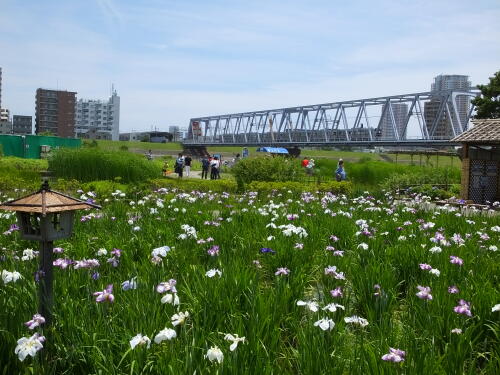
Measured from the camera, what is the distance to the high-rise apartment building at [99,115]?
16538 cm

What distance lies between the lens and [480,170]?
17.0m

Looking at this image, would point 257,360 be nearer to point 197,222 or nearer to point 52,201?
point 52,201

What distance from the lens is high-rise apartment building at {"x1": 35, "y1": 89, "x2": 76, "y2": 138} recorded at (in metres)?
134

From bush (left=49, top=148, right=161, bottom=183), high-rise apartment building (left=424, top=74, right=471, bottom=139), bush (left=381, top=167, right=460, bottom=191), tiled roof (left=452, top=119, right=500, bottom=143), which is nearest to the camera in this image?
tiled roof (left=452, top=119, right=500, bottom=143)

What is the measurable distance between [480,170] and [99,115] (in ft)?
548

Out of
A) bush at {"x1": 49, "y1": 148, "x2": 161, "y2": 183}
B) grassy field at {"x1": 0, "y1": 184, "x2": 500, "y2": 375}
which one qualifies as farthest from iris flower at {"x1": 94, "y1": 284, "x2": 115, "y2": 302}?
bush at {"x1": 49, "y1": 148, "x2": 161, "y2": 183}

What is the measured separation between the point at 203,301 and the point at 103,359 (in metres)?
0.84

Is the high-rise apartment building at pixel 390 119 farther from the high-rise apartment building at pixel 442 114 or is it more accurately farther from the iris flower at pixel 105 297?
the iris flower at pixel 105 297

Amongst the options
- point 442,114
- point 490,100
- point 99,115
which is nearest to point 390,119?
point 442,114

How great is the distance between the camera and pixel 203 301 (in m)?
3.16

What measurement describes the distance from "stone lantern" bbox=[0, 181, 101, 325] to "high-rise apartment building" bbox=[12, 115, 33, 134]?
162072mm

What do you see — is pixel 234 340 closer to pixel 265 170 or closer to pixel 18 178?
pixel 18 178

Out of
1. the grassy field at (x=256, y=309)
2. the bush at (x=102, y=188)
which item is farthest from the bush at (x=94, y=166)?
the grassy field at (x=256, y=309)

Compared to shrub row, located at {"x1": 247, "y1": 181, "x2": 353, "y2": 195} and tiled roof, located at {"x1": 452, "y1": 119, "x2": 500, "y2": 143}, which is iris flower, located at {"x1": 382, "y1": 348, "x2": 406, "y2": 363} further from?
tiled roof, located at {"x1": 452, "y1": 119, "x2": 500, "y2": 143}
